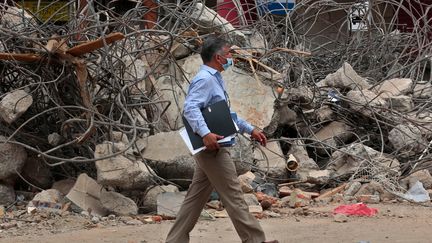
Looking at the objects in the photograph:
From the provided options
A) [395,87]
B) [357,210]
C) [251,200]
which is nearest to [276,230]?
[251,200]

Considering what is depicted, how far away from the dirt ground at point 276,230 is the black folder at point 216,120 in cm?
152

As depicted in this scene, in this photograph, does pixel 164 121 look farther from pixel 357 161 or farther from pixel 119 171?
pixel 357 161

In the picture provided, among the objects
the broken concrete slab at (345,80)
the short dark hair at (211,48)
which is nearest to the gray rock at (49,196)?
the short dark hair at (211,48)

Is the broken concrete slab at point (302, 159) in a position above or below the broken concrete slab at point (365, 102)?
below

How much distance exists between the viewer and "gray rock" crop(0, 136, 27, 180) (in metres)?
8.34

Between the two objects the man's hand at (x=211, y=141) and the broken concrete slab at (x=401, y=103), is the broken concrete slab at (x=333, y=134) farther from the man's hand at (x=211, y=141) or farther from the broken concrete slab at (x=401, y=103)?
the man's hand at (x=211, y=141)

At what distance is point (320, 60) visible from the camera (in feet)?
41.8

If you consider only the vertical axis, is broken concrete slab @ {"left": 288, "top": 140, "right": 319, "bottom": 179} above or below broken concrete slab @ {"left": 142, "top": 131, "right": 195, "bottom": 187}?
below

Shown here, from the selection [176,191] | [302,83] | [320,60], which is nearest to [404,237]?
[176,191]

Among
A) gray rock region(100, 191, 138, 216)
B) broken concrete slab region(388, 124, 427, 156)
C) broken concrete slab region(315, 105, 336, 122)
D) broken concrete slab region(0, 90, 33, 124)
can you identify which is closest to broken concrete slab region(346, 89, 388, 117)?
broken concrete slab region(315, 105, 336, 122)

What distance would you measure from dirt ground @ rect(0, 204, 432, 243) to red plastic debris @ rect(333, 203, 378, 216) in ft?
0.29

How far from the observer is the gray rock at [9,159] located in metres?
8.34

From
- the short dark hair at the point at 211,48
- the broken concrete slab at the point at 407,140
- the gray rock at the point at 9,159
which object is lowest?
the broken concrete slab at the point at 407,140

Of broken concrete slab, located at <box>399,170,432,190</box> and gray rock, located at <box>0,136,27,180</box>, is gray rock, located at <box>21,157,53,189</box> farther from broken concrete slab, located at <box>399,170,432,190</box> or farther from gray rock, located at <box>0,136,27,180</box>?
broken concrete slab, located at <box>399,170,432,190</box>
